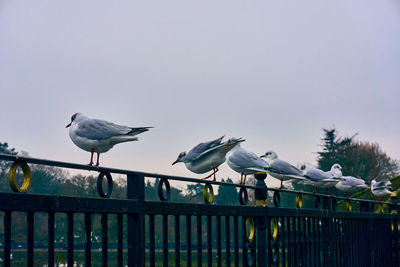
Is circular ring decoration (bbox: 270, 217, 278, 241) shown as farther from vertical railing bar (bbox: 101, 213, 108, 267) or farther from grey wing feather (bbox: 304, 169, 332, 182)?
grey wing feather (bbox: 304, 169, 332, 182)

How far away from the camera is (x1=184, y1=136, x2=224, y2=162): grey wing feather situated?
5766 millimetres

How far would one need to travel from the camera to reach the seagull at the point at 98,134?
5.66m

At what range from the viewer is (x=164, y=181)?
4.16 m

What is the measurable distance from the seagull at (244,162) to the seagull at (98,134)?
2.40 m

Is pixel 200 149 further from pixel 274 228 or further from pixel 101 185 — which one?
pixel 101 185

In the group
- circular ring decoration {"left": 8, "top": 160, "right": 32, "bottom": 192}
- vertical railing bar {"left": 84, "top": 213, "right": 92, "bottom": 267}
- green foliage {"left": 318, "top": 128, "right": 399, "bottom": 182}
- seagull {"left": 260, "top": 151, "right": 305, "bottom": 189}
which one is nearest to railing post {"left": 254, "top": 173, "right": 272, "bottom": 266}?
vertical railing bar {"left": 84, "top": 213, "right": 92, "bottom": 267}

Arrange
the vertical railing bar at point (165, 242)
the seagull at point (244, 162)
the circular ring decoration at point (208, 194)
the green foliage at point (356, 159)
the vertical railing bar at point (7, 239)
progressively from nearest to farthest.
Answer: the vertical railing bar at point (7, 239)
the vertical railing bar at point (165, 242)
the circular ring decoration at point (208, 194)
the seagull at point (244, 162)
the green foliage at point (356, 159)

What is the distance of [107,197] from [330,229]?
166 inches

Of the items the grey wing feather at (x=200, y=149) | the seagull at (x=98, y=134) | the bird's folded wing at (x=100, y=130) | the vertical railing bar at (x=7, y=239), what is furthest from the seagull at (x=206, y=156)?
the vertical railing bar at (x=7, y=239)

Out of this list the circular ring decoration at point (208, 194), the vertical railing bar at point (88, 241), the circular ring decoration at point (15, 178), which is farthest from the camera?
the circular ring decoration at point (208, 194)

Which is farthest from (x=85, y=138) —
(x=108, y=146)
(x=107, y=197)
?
(x=107, y=197)

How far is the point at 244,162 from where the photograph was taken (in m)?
7.98

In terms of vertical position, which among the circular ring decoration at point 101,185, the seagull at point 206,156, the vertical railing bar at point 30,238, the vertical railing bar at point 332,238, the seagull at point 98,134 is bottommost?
the vertical railing bar at point 332,238

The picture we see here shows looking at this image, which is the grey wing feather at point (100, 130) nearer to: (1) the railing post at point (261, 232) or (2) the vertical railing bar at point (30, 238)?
(1) the railing post at point (261, 232)
